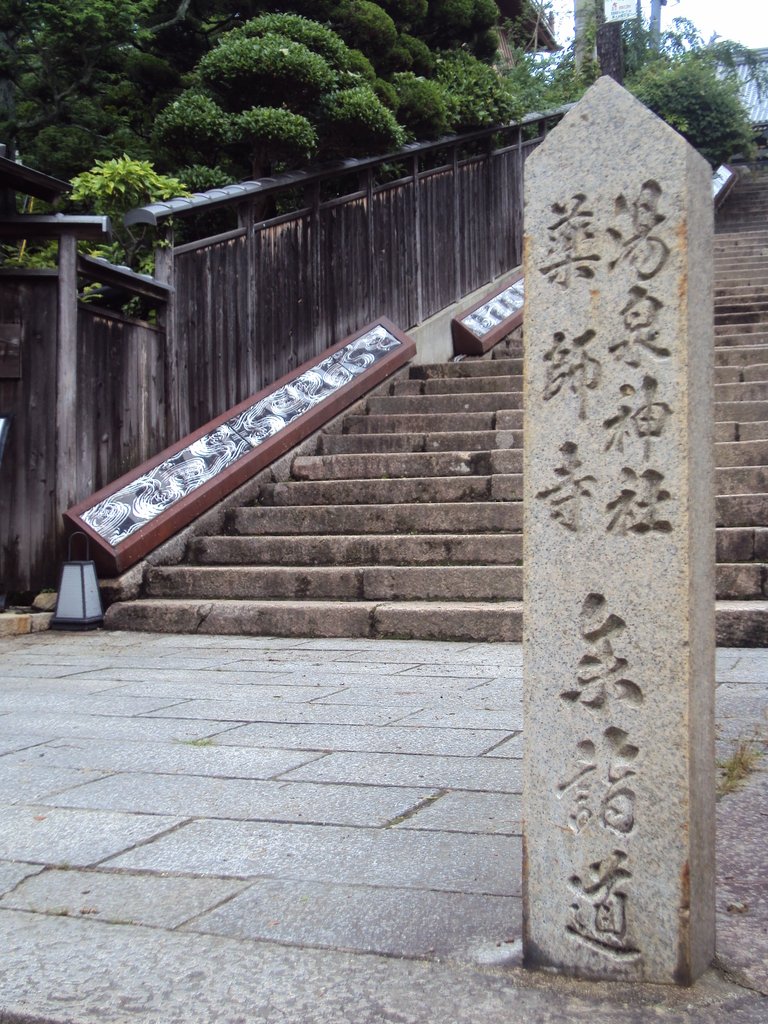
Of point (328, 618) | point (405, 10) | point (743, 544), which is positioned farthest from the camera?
point (405, 10)

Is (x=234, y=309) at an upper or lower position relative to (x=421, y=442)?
upper

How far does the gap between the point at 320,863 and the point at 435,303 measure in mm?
10766

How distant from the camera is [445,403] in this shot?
998 centimetres

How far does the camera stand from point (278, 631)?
7023 millimetres

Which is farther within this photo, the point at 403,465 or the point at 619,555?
the point at 403,465

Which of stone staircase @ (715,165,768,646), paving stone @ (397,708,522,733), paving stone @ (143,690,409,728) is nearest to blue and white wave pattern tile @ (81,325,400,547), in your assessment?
paving stone @ (143,690,409,728)

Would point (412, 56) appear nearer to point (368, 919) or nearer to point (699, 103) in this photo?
point (368, 919)

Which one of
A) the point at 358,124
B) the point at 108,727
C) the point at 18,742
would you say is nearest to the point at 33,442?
the point at 108,727

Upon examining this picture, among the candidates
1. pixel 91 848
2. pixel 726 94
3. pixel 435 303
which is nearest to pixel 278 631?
pixel 91 848

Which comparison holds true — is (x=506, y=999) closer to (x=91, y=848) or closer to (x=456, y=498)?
(x=91, y=848)

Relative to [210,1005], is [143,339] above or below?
above

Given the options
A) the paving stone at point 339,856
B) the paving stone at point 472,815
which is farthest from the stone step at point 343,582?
the paving stone at point 339,856

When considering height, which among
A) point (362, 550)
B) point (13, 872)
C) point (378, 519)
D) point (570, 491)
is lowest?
A: point (13, 872)

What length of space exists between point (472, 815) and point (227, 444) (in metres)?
6.05
